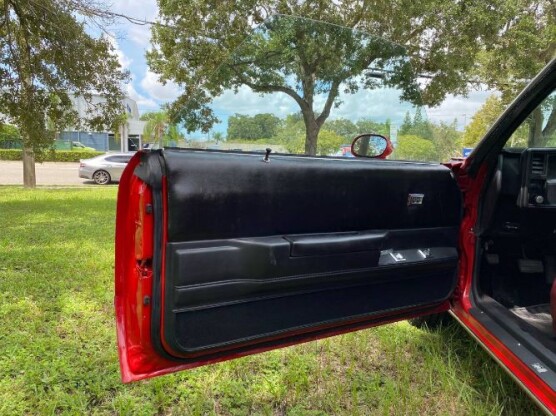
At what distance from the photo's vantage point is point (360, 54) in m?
2.13

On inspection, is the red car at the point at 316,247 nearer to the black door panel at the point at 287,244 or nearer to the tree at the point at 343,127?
the black door panel at the point at 287,244

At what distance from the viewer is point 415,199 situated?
198 cm

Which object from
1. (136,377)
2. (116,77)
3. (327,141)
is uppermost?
(116,77)

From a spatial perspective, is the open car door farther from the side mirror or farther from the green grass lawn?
the green grass lawn

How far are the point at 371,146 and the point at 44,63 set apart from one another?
6085 millimetres

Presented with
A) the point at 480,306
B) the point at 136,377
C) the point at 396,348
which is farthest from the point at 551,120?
the point at 136,377

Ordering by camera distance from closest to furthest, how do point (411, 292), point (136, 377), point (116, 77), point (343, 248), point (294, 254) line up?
1. point (136, 377)
2. point (294, 254)
3. point (343, 248)
4. point (411, 292)
5. point (116, 77)

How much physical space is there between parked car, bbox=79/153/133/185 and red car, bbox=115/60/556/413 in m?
15.0

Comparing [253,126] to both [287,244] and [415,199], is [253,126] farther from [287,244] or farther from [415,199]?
[415,199]

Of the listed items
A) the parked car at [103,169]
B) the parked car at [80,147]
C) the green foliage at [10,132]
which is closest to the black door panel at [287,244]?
the green foliage at [10,132]

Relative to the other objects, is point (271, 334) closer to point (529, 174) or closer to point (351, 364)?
point (351, 364)

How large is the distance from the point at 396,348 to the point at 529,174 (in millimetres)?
1342

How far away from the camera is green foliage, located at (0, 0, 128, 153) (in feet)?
19.7

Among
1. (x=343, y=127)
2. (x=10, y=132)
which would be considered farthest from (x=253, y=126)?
(x=10, y=132)
